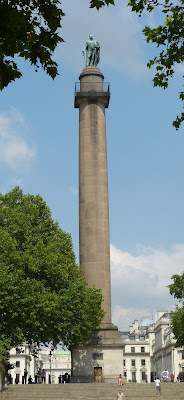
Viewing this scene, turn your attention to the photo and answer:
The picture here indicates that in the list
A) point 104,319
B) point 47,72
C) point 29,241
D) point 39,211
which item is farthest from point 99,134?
point 47,72

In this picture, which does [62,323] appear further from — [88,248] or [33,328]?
[88,248]

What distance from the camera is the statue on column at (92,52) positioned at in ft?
205

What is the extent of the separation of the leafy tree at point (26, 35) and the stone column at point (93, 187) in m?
43.3

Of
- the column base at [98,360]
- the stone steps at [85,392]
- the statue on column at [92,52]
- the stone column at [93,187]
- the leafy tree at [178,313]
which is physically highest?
the statue on column at [92,52]

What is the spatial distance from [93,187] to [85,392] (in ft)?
65.9

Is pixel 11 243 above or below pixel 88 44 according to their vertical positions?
below

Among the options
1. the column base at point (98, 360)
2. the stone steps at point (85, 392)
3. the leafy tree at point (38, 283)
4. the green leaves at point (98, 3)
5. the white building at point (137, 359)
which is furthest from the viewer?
the white building at point (137, 359)

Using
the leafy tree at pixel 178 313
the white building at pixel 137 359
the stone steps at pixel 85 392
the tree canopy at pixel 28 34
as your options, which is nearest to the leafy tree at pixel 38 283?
the stone steps at pixel 85 392

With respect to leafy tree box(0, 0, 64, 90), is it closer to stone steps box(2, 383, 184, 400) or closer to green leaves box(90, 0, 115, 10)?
green leaves box(90, 0, 115, 10)

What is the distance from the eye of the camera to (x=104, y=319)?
2116 inches

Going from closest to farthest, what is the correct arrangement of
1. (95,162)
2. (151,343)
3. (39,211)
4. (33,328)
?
(33,328) < (39,211) < (95,162) < (151,343)

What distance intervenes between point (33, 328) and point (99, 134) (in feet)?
68.4

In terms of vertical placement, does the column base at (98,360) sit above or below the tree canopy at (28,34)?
below

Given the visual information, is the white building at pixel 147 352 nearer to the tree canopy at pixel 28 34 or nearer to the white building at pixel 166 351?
the white building at pixel 166 351
